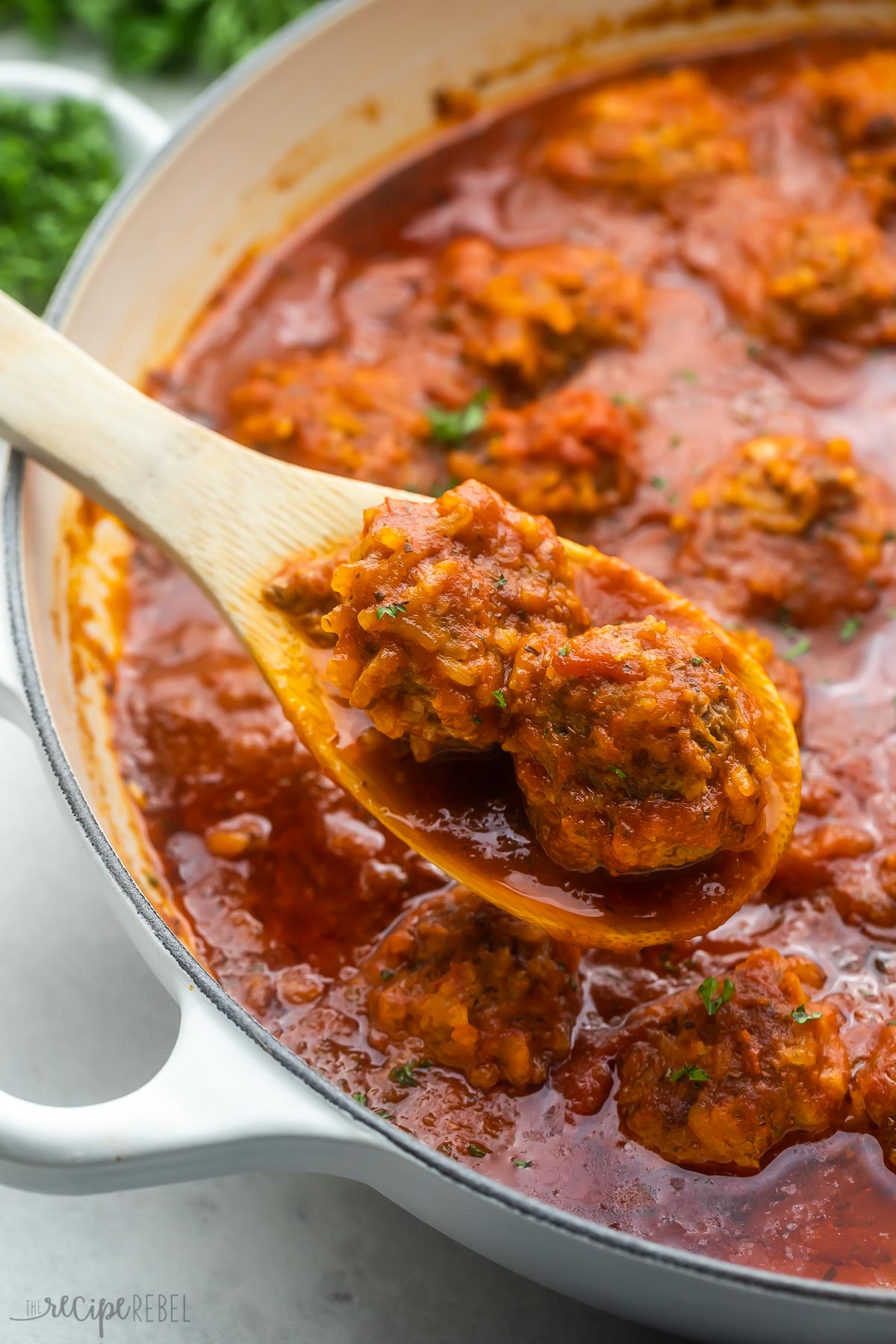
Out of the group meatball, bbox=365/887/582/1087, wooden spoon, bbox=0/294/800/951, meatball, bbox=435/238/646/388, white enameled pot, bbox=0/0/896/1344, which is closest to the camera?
white enameled pot, bbox=0/0/896/1344

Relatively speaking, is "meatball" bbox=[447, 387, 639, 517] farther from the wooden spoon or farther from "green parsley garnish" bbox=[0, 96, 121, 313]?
"green parsley garnish" bbox=[0, 96, 121, 313]

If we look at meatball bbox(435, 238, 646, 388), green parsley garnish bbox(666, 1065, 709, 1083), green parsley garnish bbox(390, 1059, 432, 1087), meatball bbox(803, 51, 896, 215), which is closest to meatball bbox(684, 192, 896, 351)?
meatball bbox(803, 51, 896, 215)

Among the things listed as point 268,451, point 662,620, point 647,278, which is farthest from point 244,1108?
point 647,278

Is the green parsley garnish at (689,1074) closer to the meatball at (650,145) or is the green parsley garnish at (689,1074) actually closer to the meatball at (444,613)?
the meatball at (444,613)

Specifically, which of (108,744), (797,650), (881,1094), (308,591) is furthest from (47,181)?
(881,1094)

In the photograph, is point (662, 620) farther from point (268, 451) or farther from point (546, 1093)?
point (268, 451)

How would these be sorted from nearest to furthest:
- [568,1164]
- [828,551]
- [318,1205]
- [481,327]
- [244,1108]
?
[244,1108]
[568,1164]
[318,1205]
[828,551]
[481,327]
